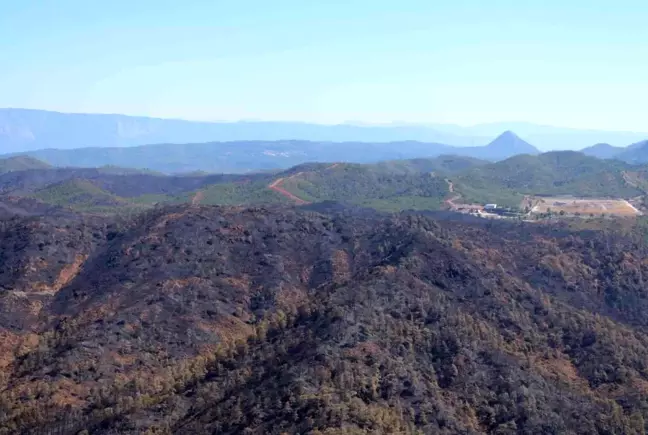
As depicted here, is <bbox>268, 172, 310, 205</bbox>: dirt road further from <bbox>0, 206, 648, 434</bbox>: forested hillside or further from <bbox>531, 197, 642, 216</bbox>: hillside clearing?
<bbox>0, 206, 648, 434</bbox>: forested hillside

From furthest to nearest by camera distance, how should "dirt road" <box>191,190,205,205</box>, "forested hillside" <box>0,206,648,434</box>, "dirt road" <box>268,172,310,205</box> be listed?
"dirt road" <box>191,190,205,205</box>, "dirt road" <box>268,172,310,205</box>, "forested hillside" <box>0,206,648,434</box>

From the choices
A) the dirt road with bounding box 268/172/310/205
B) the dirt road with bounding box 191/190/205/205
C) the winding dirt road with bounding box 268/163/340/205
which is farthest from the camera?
the dirt road with bounding box 191/190/205/205

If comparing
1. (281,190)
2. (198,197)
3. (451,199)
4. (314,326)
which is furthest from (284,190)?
(314,326)

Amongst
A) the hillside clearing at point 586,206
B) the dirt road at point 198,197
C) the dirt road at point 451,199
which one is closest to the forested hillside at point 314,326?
the hillside clearing at point 586,206

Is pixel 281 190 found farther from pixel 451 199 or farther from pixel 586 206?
pixel 586 206

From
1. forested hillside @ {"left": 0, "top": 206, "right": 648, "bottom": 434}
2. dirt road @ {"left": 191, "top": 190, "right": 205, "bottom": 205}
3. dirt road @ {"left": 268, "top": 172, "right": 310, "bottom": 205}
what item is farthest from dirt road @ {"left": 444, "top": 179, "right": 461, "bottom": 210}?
dirt road @ {"left": 191, "top": 190, "right": 205, "bottom": 205}

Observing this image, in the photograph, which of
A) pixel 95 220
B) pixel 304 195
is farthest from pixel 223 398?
pixel 304 195

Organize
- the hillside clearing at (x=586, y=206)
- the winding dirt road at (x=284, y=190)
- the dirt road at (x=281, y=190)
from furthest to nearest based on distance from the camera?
the winding dirt road at (x=284, y=190)
the dirt road at (x=281, y=190)
the hillside clearing at (x=586, y=206)

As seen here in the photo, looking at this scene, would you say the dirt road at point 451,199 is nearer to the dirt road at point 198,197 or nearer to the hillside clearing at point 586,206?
the hillside clearing at point 586,206

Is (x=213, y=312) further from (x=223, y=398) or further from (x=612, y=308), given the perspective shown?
(x=612, y=308)

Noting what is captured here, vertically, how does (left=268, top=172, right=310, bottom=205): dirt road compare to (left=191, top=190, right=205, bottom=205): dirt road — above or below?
above
